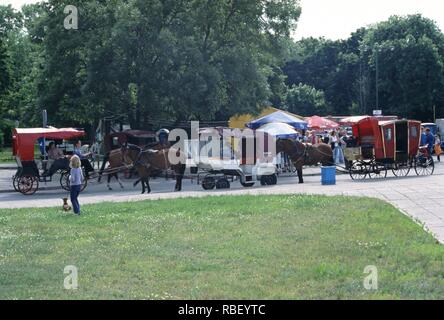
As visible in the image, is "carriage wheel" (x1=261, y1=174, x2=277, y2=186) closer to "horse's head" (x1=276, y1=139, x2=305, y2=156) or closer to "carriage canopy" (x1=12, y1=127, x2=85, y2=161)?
"horse's head" (x1=276, y1=139, x2=305, y2=156)

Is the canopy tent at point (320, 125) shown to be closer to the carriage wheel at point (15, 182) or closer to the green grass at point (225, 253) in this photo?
the carriage wheel at point (15, 182)

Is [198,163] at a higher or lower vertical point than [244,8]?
lower

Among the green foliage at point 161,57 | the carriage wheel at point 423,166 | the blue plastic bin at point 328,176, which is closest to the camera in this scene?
the blue plastic bin at point 328,176

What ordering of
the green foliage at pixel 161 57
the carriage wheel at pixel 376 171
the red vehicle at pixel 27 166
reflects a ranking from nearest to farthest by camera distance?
the carriage wheel at pixel 376 171, the red vehicle at pixel 27 166, the green foliage at pixel 161 57

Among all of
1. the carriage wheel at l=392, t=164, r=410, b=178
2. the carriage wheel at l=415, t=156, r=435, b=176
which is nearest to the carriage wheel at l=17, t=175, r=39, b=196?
the carriage wheel at l=392, t=164, r=410, b=178

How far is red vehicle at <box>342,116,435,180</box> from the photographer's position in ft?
104

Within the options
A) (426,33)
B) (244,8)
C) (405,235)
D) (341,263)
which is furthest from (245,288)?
(426,33)

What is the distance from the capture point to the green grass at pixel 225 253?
32.8 ft

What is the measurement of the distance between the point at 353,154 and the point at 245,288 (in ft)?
81.0

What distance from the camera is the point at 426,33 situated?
253 ft

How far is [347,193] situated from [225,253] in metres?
12.9

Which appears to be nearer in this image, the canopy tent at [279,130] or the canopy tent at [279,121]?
the canopy tent at [279,130]

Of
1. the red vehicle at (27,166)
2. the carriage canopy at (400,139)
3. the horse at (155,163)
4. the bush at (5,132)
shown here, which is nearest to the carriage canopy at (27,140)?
the red vehicle at (27,166)

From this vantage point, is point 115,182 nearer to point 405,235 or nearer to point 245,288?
point 405,235
